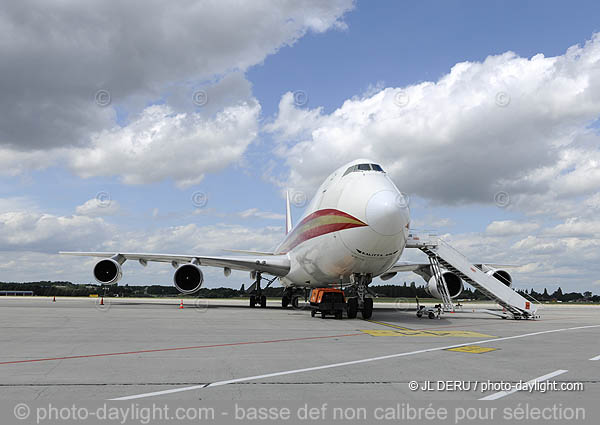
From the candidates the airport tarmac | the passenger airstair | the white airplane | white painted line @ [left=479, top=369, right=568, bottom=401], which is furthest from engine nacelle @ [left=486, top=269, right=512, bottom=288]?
white painted line @ [left=479, top=369, right=568, bottom=401]

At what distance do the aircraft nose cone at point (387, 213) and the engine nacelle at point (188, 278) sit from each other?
1218 centimetres

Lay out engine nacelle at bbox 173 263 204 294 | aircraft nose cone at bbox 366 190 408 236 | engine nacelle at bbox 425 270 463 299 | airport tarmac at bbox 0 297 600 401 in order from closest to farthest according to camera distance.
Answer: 1. airport tarmac at bbox 0 297 600 401
2. aircraft nose cone at bbox 366 190 408 236
3. engine nacelle at bbox 173 263 204 294
4. engine nacelle at bbox 425 270 463 299

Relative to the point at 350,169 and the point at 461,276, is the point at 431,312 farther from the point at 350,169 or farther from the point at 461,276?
the point at 350,169

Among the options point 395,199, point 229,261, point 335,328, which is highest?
point 395,199

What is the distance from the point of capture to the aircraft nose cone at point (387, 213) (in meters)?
17.5

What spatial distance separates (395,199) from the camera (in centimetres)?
1783

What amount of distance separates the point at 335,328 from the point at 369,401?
1081 cm

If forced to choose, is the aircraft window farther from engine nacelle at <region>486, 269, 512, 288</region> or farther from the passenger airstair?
engine nacelle at <region>486, 269, 512, 288</region>

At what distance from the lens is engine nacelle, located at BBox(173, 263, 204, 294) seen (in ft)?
87.1

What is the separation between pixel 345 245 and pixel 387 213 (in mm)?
2513

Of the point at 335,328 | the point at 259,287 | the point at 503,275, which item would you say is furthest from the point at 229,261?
the point at 503,275

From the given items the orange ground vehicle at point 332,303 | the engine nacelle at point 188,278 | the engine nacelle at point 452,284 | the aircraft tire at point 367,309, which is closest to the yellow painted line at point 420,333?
the aircraft tire at point 367,309

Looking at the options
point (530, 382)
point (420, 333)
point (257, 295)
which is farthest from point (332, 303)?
point (530, 382)

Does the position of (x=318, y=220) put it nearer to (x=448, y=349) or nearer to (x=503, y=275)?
(x=448, y=349)
